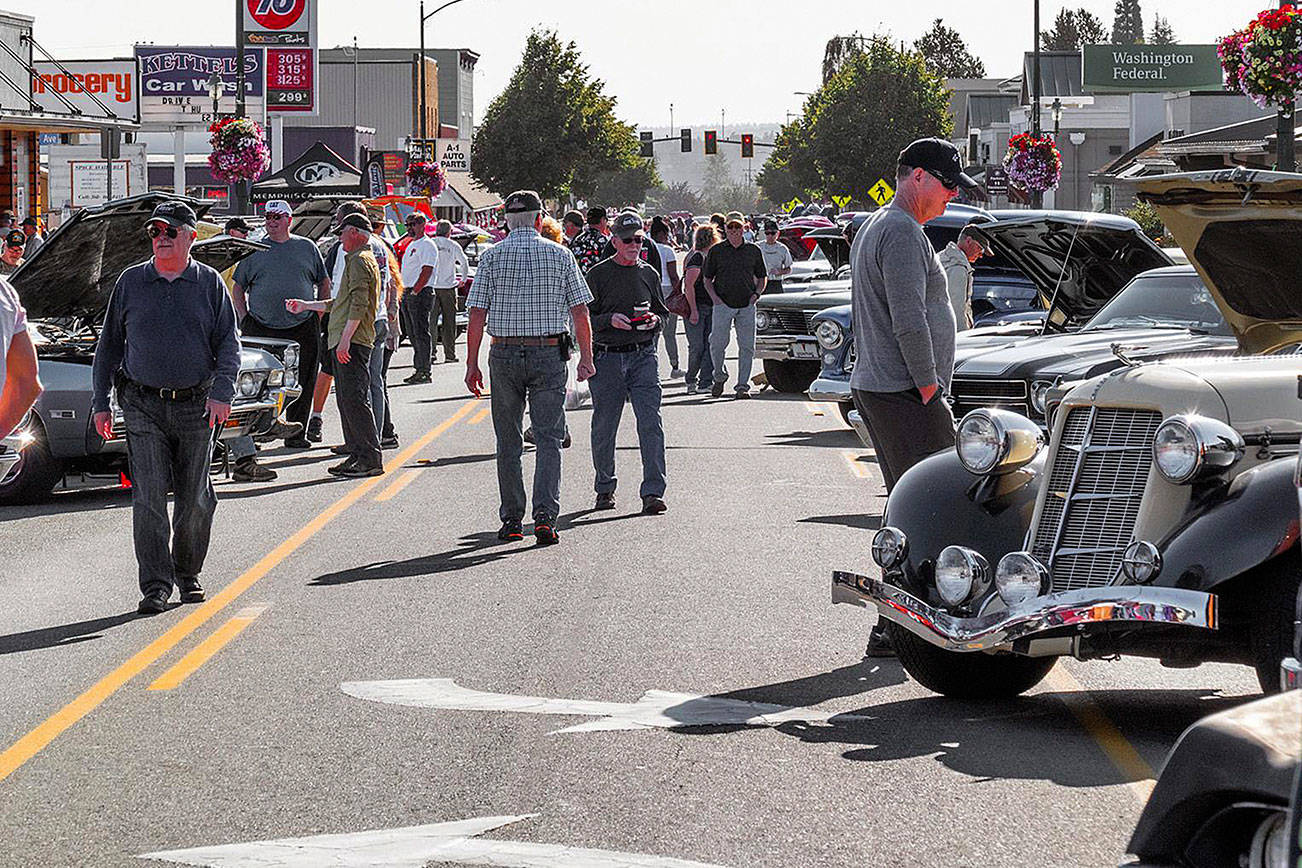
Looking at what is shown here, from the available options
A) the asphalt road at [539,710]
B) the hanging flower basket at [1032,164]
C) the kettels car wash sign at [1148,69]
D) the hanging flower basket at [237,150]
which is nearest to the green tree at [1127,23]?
the kettels car wash sign at [1148,69]

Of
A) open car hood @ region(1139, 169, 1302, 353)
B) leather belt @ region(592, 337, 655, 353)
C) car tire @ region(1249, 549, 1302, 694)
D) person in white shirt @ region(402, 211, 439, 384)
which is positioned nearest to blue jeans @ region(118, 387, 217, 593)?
leather belt @ region(592, 337, 655, 353)

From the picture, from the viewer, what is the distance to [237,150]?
3644cm

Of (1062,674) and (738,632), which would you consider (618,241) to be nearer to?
(738,632)

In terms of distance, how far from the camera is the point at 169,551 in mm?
9750

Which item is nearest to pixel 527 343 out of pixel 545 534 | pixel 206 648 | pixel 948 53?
pixel 545 534

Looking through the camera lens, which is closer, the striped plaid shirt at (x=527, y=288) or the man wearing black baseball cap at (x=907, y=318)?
the man wearing black baseball cap at (x=907, y=318)

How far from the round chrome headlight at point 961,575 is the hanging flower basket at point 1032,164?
150ft

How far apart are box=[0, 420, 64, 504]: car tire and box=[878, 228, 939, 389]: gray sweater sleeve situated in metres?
7.07

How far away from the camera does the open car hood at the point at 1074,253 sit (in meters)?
12.7

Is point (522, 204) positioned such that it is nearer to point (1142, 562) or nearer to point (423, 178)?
point (1142, 562)

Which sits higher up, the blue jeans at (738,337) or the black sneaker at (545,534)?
the blue jeans at (738,337)

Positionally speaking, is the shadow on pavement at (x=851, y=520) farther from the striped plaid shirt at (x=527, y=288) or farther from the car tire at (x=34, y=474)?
the car tire at (x=34, y=474)

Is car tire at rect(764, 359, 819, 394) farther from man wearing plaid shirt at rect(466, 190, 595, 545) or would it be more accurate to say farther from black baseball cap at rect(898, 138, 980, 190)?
black baseball cap at rect(898, 138, 980, 190)

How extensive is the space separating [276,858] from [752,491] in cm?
871
